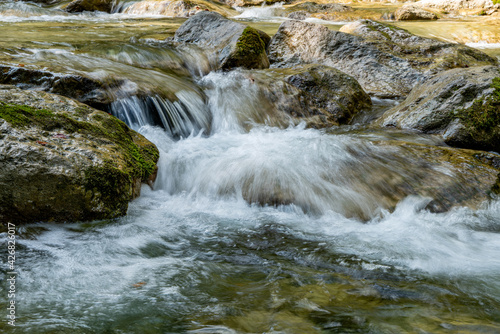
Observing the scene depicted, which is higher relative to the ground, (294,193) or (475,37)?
(475,37)

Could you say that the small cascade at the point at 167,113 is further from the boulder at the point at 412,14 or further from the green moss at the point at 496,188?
the boulder at the point at 412,14

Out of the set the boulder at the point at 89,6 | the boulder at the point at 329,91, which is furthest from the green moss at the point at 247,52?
the boulder at the point at 89,6

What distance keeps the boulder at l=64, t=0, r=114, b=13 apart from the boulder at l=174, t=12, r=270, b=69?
10558mm

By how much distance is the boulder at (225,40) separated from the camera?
27.8 feet

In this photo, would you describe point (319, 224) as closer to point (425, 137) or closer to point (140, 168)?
point (140, 168)

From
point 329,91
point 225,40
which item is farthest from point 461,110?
point 225,40

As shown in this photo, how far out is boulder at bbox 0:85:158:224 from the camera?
329cm

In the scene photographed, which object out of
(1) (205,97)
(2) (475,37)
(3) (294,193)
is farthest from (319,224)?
(2) (475,37)

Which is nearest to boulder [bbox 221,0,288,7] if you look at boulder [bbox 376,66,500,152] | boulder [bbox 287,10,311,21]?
boulder [bbox 287,10,311,21]

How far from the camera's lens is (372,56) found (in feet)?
30.2

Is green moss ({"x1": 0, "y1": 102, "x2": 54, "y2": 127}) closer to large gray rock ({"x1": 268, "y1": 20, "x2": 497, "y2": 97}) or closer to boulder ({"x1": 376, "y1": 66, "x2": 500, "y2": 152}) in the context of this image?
boulder ({"x1": 376, "y1": 66, "x2": 500, "y2": 152})

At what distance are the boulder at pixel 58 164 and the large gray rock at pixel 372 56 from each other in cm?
613

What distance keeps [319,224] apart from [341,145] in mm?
1691

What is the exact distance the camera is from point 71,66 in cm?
633
